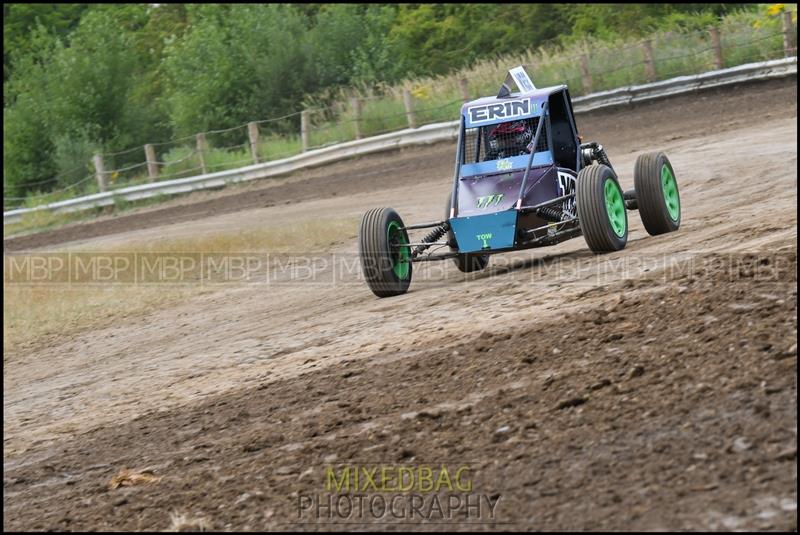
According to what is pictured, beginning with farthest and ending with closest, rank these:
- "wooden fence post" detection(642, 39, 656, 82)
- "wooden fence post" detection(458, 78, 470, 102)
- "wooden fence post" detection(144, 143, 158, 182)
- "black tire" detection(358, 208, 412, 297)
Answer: "wooden fence post" detection(144, 143, 158, 182)
"wooden fence post" detection(458, 78, 470, 102)
"wooden fence post" detection(642, 39, 656, 82)
"black tire" detection(358, 208, 412, 297)

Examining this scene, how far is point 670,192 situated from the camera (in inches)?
427

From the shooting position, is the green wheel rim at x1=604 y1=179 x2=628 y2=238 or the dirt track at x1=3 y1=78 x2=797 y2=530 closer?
the dirt track at x1=3 y1=78 x2=797 y2=530

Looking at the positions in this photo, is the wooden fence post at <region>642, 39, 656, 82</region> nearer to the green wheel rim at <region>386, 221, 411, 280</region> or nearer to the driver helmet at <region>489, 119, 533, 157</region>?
the driver helmet at <region>489, 119, 533, 157</region>

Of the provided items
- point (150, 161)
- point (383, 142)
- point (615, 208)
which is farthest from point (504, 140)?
point (150, 161)

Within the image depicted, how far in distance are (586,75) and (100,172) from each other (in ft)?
41.7

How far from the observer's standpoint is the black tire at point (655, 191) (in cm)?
1030

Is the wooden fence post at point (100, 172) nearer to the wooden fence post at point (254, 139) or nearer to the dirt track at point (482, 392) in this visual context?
the wooden fence post at point (254, 139)

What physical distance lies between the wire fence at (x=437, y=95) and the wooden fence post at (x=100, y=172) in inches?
1.0

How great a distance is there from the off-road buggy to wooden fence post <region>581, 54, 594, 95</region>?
14.6m

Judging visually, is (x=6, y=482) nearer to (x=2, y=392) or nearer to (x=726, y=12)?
(x=2, y=392)

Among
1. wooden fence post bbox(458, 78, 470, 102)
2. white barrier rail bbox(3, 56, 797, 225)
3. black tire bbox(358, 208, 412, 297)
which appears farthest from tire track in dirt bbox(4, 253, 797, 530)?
wooden fence post bbox(458, 78, 470, 102)

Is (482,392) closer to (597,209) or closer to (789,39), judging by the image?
(597,209)

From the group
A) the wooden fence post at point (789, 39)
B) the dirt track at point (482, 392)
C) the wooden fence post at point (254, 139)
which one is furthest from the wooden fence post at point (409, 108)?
the dirt track at point (482, 392)

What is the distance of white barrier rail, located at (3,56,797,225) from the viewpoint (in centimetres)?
2322
